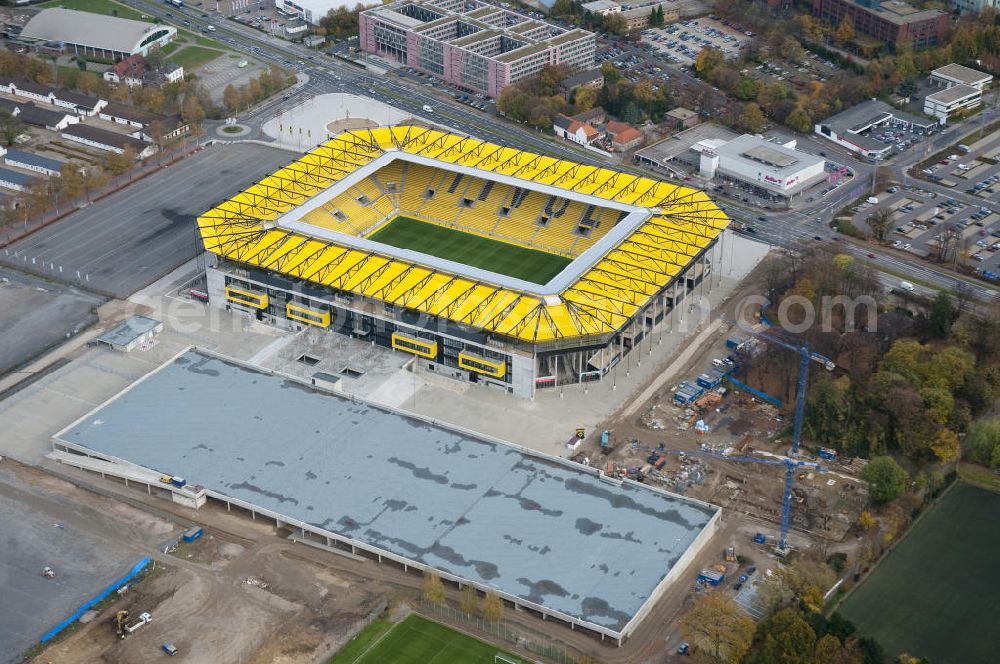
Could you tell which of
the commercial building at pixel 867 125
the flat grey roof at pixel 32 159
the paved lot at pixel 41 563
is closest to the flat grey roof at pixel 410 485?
the paved lot at pixel 41 563

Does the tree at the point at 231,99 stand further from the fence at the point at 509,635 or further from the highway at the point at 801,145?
the fence at the point at 509,635

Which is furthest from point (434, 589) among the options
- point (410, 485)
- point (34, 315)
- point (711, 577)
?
point (34, 315)

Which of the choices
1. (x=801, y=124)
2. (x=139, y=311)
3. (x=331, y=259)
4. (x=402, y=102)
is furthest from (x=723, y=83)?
(x=139, y=311)

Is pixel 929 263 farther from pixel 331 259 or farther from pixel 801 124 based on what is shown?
pixel 331 259

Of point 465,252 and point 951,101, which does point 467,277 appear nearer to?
point 465,252

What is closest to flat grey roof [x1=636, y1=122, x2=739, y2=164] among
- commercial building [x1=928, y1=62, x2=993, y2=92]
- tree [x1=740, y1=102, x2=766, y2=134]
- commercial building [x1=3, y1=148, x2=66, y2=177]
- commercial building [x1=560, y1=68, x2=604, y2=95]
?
tree [x1=740, y1=102, x2=766, y2=134]
